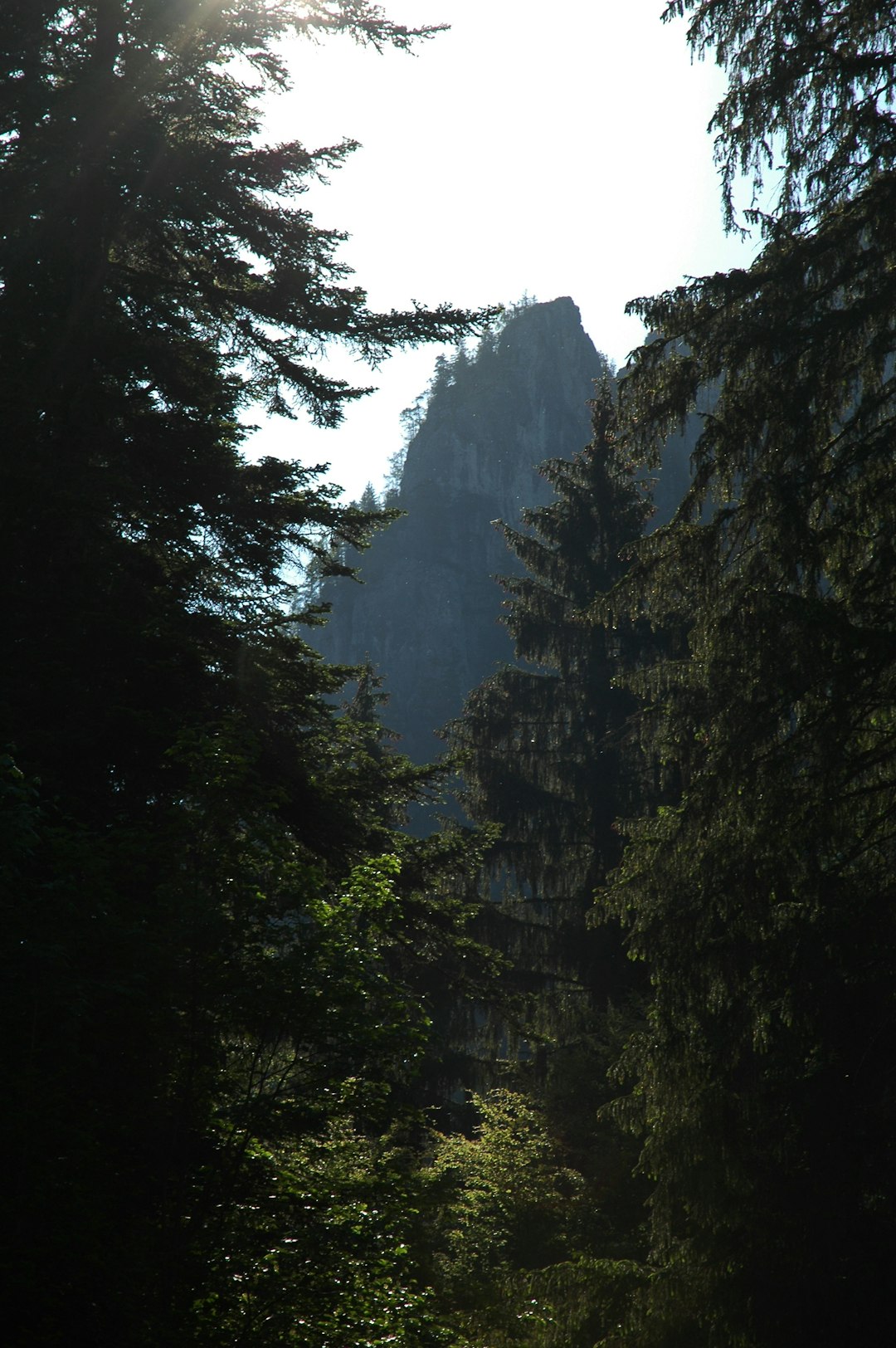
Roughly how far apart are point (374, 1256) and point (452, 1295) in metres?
4.77

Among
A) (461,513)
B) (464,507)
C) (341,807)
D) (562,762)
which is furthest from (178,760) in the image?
(464,507)

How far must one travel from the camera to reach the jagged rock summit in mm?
98500

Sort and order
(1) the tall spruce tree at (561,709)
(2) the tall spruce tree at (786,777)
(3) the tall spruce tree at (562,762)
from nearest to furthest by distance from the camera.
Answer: (2) the tall spruce tree at (786,777) < (3) the tall spruce tree at (562,762) < (1) the tall spruce tree at (561,709)

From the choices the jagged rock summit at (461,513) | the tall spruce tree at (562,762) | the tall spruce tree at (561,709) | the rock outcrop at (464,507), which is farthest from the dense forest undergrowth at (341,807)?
the jagged rock summit at (461,513)

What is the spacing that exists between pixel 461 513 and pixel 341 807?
4001 inches

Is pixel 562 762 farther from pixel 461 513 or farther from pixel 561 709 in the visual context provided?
pixel 461 513

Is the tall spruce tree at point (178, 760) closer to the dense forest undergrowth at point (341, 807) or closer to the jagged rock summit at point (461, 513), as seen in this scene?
the dense forest undergrowth at point (341, 807)

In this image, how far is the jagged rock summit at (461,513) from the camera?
98500 mm

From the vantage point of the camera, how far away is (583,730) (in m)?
17.8

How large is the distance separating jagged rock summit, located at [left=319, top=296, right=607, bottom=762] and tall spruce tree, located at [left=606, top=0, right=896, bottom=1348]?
8114 centimetres

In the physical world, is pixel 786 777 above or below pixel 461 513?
below

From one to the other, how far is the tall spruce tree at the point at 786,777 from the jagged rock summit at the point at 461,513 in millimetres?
81138

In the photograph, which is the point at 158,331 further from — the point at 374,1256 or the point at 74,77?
the point at 374,1256

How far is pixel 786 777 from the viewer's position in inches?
257
